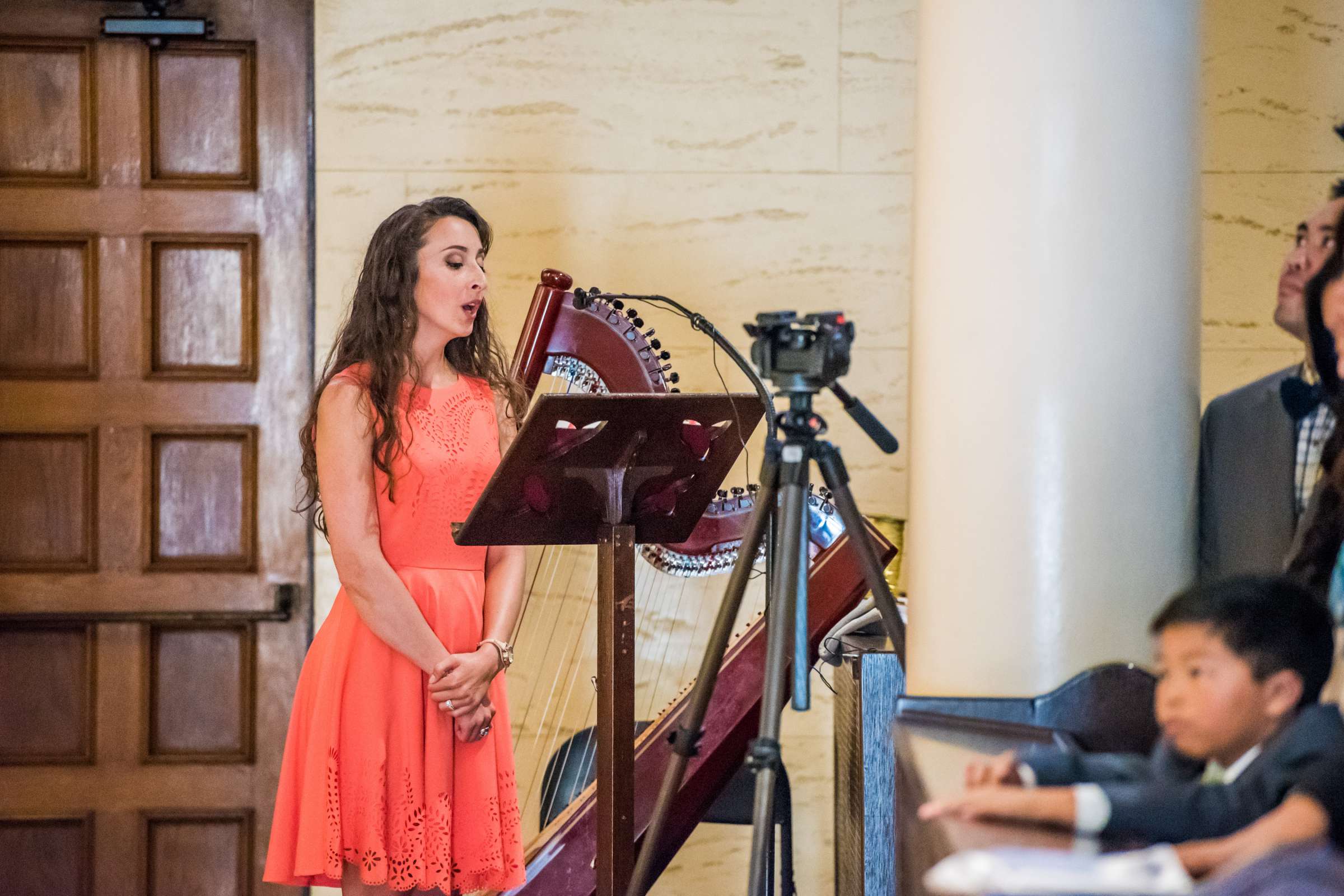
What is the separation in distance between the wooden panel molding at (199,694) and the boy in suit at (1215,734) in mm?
2688

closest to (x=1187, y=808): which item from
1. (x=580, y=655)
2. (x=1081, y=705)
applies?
(x=1081, y=705)

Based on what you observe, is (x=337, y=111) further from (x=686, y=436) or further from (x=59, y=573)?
(x=686, y=436)

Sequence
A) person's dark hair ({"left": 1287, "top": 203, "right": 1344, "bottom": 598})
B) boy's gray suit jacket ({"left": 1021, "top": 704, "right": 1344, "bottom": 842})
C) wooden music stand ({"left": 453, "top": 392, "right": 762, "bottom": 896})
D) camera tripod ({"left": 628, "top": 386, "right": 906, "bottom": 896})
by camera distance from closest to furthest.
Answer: boy's gray suit jacket ({"left": 1021, "top": 704, "right": 1344, "bottom": 842}) → person's dark hair ({"left": 1287, "top": 203, "right": 1344, "bottom": 598}) → camera tripod ({"left": 628, "top": 386, "right": 906, "bottom": 896}) → wooden music stand ({"left": 453, "top": 392, "right": 762, "bottom": 896})

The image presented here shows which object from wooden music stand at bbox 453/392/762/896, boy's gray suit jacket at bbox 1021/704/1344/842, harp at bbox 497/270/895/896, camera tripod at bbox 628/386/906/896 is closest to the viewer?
boy's gray suit jacket at bbox 1021/704/1344/842

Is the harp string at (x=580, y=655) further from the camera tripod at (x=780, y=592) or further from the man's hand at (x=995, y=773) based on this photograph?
the man's hand at (x=995, y=773)

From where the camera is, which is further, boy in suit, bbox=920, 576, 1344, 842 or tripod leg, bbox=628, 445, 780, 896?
tripod leg, bbox=628, 445, 780, 896

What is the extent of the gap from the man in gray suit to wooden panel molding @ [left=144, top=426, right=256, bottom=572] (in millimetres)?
2487

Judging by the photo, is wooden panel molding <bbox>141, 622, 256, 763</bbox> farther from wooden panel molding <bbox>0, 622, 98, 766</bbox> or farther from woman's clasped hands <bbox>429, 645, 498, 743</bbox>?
woman's clasped hands <bbox>429, 645, 498, 743</bbox>

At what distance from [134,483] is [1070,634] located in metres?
2.58

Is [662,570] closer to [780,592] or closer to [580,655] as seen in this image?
[580,655]

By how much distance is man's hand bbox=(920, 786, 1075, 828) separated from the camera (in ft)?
3.42

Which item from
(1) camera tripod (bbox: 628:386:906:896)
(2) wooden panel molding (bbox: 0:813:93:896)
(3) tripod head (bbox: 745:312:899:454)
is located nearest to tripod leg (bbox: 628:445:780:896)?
(1) camera tripod (bbox: 628:386:906:896)

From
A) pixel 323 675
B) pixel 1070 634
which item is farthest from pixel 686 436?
pixel 323 675

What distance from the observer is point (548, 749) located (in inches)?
136
